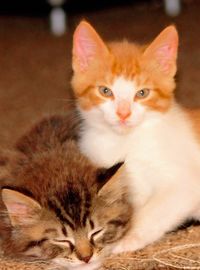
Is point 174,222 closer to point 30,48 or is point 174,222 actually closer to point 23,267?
point 23,267

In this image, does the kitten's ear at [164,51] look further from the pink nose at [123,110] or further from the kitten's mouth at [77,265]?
the kitten's mouth at [77,265]

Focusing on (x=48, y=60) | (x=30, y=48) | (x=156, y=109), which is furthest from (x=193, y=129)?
(x=30, y=48)

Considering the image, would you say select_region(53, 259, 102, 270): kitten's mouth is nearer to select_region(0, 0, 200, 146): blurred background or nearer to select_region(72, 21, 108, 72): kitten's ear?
select_region(72, 21, 108, 72): kitten's ear

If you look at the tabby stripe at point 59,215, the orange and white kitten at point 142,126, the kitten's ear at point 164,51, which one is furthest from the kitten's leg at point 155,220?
the kitten's ear at point 164,51

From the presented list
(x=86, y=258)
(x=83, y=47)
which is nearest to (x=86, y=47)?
(x=83, y=47)

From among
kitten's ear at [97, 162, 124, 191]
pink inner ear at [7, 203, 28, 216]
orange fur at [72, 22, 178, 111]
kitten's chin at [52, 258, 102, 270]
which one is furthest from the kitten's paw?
orange fur at [72, 22, 178, 111]
